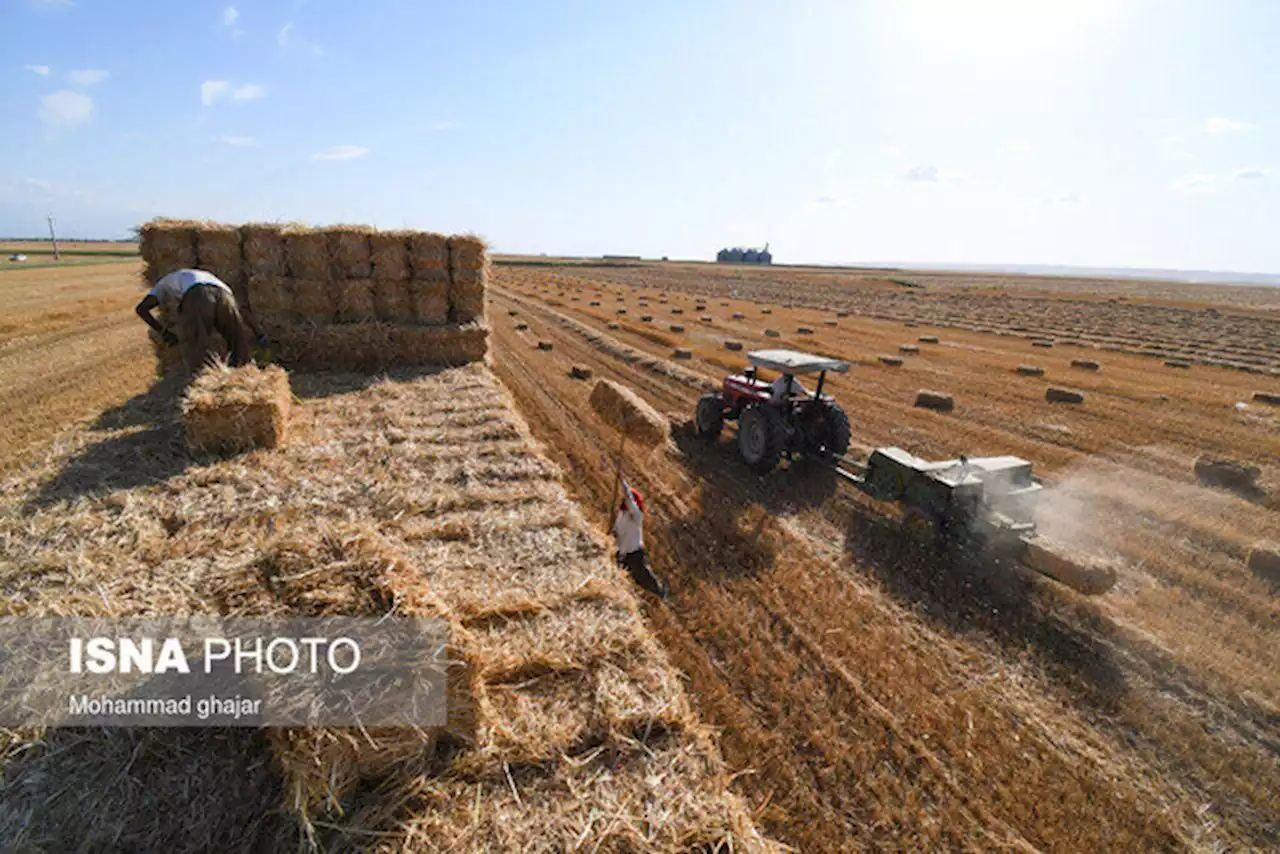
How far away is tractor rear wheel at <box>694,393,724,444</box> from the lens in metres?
9.92

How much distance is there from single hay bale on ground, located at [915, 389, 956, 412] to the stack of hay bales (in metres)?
10.4

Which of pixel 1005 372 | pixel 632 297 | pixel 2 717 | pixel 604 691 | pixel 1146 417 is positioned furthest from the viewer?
pixel 632 297

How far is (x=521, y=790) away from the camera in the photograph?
274 cm

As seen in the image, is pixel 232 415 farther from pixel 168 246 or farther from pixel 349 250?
pixel 168 246

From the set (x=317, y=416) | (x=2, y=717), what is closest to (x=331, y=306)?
(x=317, y=416)

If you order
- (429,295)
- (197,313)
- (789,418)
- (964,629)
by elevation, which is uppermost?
(429,295)

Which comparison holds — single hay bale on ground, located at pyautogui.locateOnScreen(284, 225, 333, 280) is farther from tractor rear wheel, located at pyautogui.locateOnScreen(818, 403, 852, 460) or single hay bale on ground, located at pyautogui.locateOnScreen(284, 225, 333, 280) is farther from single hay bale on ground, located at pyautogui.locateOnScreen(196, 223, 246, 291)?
tractor rear wheel, located at pyautogui.locateOnScreen(818, 403, 852, 460)

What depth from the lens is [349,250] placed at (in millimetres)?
10422

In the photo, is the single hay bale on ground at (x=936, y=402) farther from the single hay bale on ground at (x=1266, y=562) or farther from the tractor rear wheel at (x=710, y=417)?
the single hay bale on ground at (x=1266, y=562)

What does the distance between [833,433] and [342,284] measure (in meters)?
9.49

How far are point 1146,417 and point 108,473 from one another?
18.4 meters

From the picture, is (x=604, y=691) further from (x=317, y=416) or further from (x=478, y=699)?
(x=317, y=416)

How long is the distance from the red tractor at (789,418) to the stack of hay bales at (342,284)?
6.09m

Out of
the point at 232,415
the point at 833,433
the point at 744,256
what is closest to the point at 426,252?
the point at 232,415
